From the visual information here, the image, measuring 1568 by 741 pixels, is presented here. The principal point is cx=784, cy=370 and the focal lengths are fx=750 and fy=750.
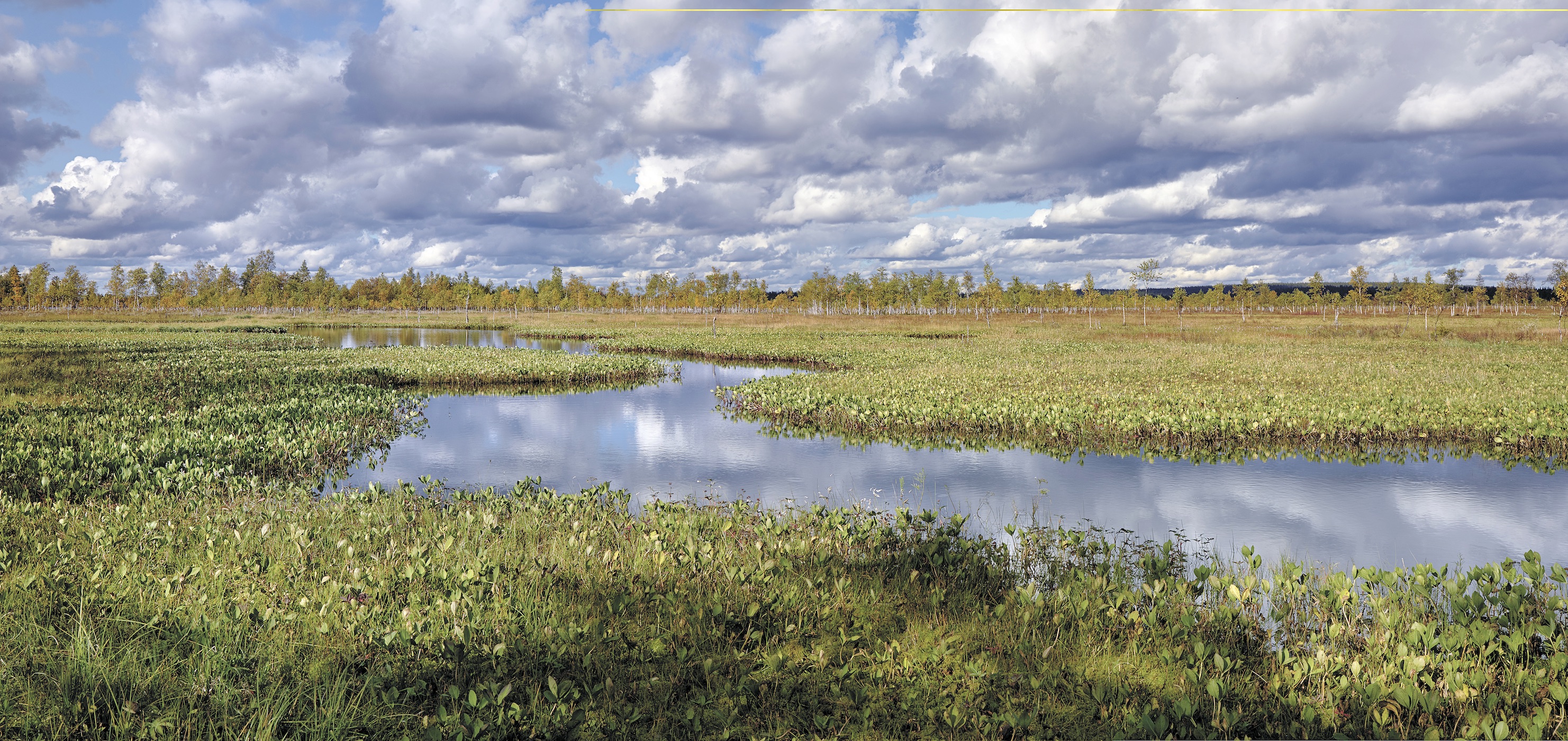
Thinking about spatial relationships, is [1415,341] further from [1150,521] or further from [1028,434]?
[1150,521]

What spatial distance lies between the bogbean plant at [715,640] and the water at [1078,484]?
3293 millimetres

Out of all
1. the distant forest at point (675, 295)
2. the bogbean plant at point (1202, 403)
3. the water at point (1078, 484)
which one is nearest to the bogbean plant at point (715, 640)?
the water at point (1078, 484)

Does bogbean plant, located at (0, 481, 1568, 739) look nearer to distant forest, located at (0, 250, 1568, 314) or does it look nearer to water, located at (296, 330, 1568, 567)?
water, located at (296, 330, 1568, 567)

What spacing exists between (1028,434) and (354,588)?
52.5 feet

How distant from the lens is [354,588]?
6.49 m

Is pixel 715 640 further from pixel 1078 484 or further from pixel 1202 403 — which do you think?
pixel 1202 403

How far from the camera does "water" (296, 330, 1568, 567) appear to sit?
11.5 metres

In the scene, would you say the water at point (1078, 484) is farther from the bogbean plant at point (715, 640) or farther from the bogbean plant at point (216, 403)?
the bogbean plant at point (715, 640)

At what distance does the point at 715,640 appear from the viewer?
6141 mm

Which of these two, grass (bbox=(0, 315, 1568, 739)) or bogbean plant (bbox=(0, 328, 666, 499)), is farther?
bogbean plant (bbox=(0, 328, 666, 499))

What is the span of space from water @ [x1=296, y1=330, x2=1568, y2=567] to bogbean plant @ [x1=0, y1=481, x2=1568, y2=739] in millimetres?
3293

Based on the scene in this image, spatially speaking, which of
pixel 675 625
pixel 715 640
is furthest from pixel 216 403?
pixel 715 640

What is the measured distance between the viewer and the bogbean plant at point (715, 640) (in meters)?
4.82

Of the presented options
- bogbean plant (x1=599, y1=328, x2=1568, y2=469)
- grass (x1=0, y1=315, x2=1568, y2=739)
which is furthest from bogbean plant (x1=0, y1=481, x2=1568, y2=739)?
bogbean plant (x1=599, y1=328, x2=1568, y2=469)
